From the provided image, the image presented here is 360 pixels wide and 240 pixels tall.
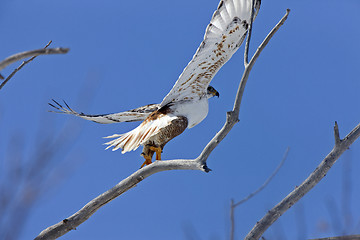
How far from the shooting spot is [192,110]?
6.21 meters

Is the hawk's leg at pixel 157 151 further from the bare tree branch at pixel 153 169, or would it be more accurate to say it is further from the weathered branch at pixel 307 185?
the weathered branch at pixel 307 185

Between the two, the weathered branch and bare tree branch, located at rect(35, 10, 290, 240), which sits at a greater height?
bare tree branch, located at rect(35, 10, 290, 240)

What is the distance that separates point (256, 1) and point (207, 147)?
201 cm

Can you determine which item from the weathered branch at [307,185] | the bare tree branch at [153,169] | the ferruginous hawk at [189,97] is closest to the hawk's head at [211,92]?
the ferruginous hawk at [189,97]

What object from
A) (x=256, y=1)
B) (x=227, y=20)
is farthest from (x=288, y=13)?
(x=227, y=20)

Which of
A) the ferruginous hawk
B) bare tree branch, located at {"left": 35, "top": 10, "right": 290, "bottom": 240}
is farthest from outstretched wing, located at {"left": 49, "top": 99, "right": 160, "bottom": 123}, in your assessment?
bare tree branch, located at {"left": 35, "top": 10, "right": 290, "bottom": 240}

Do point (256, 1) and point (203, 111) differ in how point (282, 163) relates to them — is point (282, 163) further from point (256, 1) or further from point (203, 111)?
point (203, 111)

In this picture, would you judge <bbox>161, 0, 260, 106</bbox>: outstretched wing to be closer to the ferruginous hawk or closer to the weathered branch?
the ferruginous hawk

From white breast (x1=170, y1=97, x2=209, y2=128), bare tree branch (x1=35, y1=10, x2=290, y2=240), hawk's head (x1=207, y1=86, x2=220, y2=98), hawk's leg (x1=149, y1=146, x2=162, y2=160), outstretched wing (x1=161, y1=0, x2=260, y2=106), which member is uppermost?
hawk's head (x1=207, y1=86, x2=220, y2=98)

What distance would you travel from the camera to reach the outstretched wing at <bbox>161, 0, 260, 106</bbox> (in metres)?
5.35

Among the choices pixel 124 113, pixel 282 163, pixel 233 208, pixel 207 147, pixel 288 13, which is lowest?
pixel 233 208

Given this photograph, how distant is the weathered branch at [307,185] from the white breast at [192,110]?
2387mm

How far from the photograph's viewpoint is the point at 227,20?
5.37 m

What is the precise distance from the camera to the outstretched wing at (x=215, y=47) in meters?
5.35
